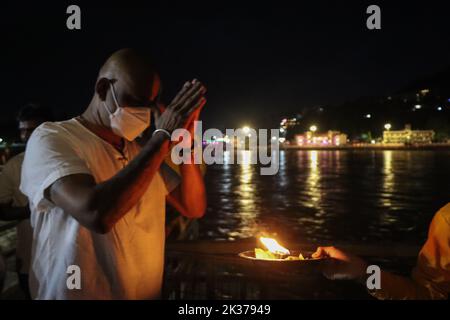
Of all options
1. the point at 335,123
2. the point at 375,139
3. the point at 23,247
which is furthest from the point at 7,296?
the point at 335,123

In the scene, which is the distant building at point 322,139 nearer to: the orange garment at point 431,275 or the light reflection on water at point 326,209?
the light reflection on water at point 326,209

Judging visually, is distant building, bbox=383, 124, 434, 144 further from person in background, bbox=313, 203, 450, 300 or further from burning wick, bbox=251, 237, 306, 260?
burning wick, bbox=251, 237, 306, 260

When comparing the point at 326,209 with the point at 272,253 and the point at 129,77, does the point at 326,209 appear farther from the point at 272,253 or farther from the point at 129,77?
the point at 129,77

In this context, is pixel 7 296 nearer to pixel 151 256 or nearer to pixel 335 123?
pixel 151 256

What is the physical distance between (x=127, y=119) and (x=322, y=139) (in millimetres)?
147402

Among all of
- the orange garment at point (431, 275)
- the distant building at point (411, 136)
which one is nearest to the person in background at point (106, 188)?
the orange garment at point (431, 275)

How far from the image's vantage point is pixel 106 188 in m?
1.82

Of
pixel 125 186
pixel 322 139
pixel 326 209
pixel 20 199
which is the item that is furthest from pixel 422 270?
pixel 322 139

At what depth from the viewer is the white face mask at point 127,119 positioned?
87.0 inches

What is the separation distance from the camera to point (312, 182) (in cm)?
3450

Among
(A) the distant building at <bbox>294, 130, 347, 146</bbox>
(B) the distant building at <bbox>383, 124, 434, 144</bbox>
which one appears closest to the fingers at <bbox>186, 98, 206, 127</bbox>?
(B) the distant building at <bbox>383, 124, 434, 144</bbox>

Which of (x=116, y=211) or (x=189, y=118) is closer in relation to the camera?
(x=116, y=211)

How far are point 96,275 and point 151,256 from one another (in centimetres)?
29
